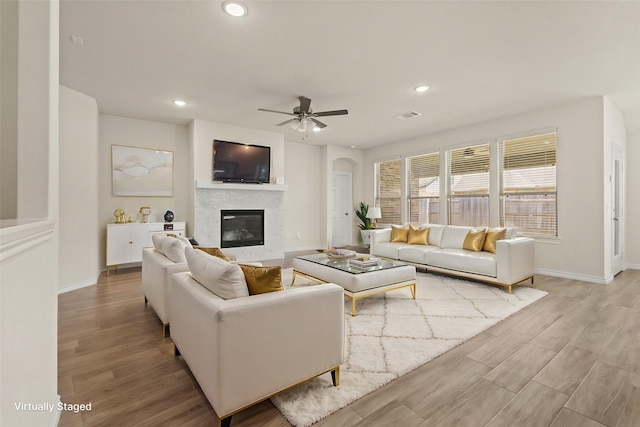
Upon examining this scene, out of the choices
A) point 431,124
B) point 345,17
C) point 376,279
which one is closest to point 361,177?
point 431,124

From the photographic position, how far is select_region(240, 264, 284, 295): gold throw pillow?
5.53 feet

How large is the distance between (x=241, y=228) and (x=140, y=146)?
2391 mm

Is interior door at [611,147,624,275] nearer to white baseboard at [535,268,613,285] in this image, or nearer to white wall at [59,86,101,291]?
white baseboard at [535,268,613,285]

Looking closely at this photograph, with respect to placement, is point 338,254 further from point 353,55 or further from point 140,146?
point 140,146

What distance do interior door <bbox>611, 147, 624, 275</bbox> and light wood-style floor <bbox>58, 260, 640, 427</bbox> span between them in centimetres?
250

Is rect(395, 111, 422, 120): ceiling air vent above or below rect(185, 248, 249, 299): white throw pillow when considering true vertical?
above

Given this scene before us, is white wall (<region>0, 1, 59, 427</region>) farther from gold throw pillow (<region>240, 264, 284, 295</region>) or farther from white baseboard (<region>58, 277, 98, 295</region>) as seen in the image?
white baseboard (<region>58, 277, 98, 295</region>)

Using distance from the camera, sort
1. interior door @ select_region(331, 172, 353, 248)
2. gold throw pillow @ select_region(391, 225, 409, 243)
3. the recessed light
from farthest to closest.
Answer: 1. interior door @ select_region(331, 172, 353, 248)
2. gold throw pillow @ select_region(391, 225, 409, 243)
3. the recessed light

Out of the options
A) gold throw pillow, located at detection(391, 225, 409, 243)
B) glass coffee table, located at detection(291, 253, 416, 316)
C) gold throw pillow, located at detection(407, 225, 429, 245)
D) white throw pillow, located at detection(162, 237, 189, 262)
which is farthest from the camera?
gold throw pillow, located at detection(391, 225, 409, 243)

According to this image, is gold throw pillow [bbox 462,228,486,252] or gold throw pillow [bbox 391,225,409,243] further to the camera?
gold throw pillow [bbox 391,225,409,243]

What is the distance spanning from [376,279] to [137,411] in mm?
2330

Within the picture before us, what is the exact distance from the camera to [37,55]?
1413 mm

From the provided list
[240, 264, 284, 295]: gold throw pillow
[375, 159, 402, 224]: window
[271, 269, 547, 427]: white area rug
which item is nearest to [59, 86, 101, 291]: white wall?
[271, 269, 547, 427]: white area rug

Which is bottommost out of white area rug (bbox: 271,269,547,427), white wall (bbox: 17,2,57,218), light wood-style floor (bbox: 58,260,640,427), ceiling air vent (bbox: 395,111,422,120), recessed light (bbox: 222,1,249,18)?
light wood-style floor (bbox: 58,260,640,427)
